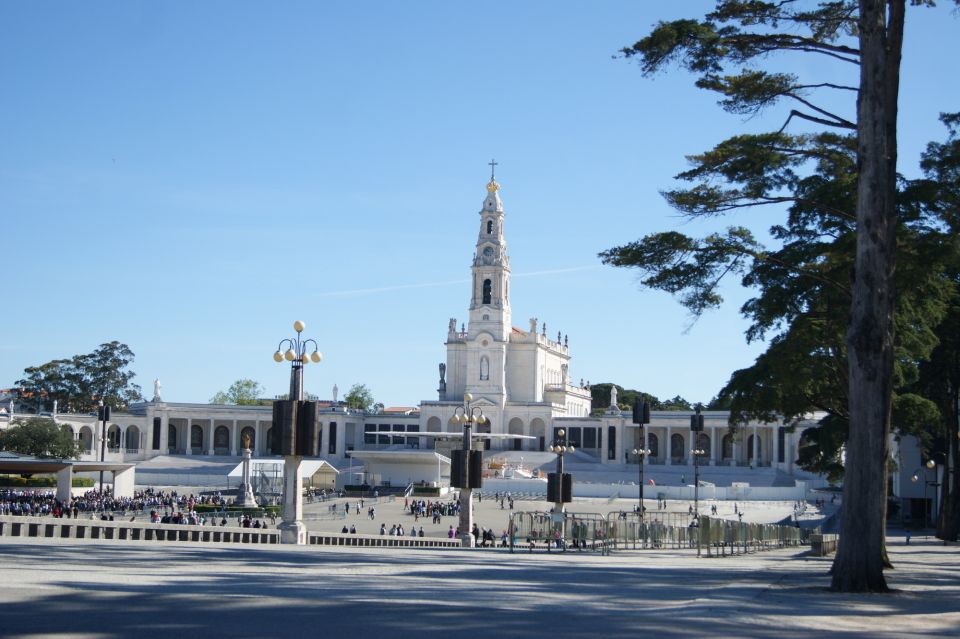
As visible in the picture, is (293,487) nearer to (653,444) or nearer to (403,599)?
(403,599)

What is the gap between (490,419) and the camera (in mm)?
101625

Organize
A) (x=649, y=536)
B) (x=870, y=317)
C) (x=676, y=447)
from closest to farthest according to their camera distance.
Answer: (x=870, y=317), (x=649, y=536), (x=676, y=447)

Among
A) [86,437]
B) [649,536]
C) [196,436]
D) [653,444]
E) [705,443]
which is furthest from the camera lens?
[196,436]

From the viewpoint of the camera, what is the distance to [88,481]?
73500 mm

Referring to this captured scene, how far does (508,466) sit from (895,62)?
75.1 metres

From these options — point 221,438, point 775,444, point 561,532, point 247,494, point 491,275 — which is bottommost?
point 247,494

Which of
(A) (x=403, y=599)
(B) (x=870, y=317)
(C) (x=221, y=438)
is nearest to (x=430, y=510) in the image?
(B) (x=870, y=317)

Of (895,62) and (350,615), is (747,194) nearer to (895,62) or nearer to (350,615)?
(895,62)

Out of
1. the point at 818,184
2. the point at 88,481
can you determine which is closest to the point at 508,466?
the point at 88,481

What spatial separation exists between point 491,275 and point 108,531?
79.4 meters

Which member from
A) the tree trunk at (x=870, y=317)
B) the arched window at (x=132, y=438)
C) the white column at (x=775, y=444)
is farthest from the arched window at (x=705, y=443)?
the tree trunk at (x=870, y=317)

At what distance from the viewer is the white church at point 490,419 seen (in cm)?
9875

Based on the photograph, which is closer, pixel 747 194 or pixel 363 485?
pixel 747 194

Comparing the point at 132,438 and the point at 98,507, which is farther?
the point at 132,438
